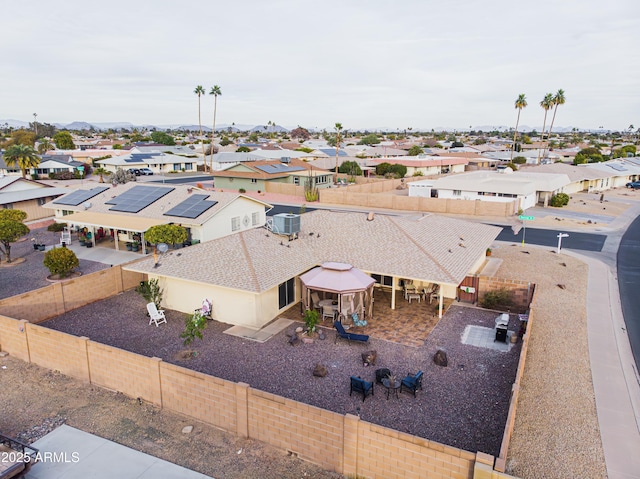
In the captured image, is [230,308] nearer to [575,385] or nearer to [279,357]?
[279,357]

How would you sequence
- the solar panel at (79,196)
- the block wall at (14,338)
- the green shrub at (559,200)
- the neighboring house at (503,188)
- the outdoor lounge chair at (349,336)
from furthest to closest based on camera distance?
the green shrub at (559,200) → the neighboring house at (503,188) → the solar panel at (79,196) → the outdoor lounge chair at (349,336) → the block wall at (14,338)

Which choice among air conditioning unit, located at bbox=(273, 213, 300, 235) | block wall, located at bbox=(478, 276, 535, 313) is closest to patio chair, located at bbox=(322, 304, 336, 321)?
air conditioning unit, located at bbox=(273, 213, 300, 235)

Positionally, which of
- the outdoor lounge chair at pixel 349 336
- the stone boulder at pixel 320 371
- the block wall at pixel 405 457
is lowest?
the stone boulder at pixel 320 371

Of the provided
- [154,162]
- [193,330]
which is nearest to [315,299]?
[193,330]

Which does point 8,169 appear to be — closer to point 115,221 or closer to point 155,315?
point 115,221

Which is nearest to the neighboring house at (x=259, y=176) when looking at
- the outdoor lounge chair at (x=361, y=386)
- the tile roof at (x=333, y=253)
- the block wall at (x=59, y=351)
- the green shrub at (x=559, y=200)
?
the green shrub at (x=559, y=200)

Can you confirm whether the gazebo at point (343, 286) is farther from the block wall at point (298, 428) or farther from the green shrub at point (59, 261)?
the green shrub at point (59, 261)

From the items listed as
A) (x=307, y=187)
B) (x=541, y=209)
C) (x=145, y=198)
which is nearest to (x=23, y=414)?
(x=145, y=198)
